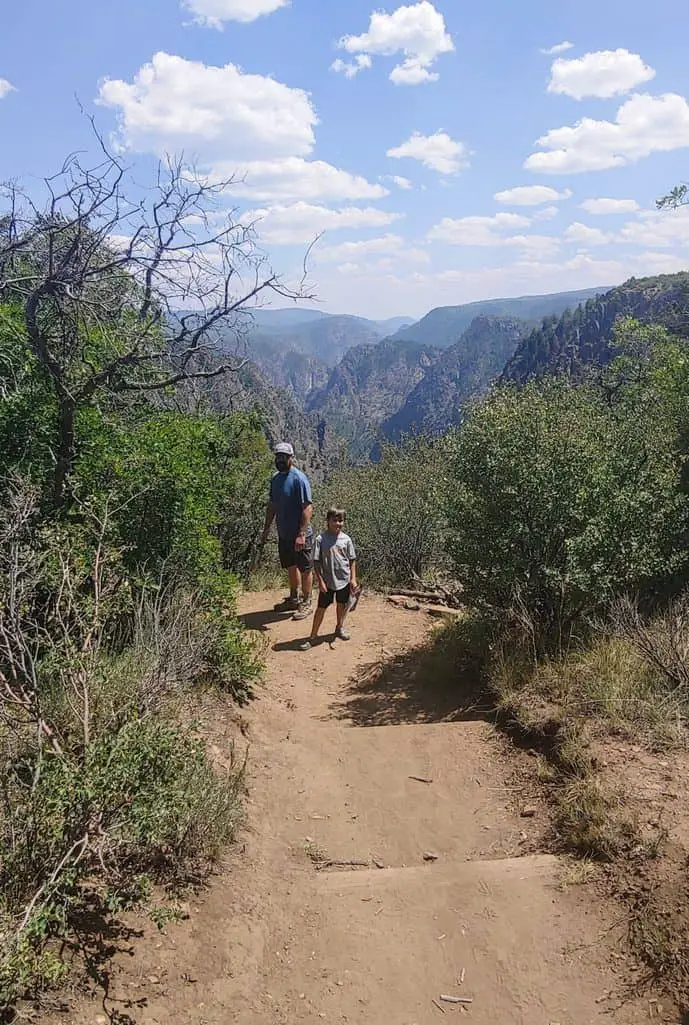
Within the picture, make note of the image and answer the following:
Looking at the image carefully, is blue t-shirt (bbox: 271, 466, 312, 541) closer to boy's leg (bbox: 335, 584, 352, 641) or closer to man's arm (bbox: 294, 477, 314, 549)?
man's arm (bbox: 294, 477, 314, 549)

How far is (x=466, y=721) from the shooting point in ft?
18.2

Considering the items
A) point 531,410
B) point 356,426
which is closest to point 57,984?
point 531,410

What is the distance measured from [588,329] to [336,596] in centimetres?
12050

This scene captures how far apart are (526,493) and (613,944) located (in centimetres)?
353

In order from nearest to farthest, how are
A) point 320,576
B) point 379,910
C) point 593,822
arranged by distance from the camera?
point 379,910
point 593,822
point 320,576

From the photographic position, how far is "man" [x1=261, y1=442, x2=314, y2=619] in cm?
788

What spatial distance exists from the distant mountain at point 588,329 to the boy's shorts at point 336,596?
94260mm

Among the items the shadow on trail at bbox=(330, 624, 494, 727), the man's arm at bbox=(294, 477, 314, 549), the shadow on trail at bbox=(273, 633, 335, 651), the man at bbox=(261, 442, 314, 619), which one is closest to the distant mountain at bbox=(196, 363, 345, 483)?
the man at bbox=(261, 442, 314, 619)

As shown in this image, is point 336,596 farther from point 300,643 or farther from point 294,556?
point 294,556

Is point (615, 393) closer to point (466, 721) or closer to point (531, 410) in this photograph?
point (531, 410)

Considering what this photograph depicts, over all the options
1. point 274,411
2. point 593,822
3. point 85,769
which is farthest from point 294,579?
point 274,411

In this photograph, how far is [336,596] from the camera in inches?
→ 291

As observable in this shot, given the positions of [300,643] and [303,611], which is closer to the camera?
[300,643]

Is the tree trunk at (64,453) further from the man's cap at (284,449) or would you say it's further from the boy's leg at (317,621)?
the boy's leg at (317,621)
